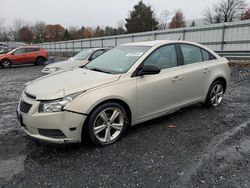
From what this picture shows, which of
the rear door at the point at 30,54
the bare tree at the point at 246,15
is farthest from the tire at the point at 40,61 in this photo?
the bare tree at the point at 246,15

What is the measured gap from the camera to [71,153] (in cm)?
328

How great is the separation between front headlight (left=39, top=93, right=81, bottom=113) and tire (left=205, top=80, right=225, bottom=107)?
324 centimetres

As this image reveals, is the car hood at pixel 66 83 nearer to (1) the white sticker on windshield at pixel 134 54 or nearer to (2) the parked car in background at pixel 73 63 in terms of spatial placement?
(1) the white sticker on windshield at pixel 134 54

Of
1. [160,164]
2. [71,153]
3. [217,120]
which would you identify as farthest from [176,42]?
[71,153]

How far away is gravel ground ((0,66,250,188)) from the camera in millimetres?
2648

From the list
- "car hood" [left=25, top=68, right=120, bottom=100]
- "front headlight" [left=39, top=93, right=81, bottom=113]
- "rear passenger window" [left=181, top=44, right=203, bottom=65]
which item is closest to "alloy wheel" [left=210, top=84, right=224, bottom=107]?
"rear passenger window" [left=181, top=44, right=203, bottom=65]

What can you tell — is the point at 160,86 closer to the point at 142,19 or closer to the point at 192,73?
the point at 192,73

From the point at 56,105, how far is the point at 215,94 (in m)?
3.70

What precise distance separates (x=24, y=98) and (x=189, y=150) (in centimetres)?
262

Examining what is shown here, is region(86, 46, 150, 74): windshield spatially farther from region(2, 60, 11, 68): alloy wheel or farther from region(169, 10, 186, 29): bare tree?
region(169, 10, 186, 29): bare tree

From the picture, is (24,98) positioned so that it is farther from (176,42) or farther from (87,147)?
(176,42)

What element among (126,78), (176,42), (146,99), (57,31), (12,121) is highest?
(57,31)

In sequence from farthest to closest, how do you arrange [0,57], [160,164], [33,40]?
[33,40] → [0,57] → [160,164]

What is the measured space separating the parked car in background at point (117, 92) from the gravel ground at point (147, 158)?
1.00 ft
